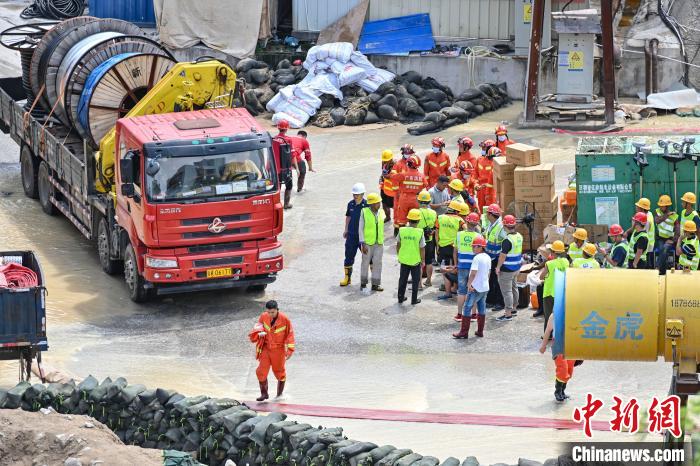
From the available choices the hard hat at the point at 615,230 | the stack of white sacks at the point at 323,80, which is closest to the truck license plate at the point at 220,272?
the hard hat at the point at 615,230

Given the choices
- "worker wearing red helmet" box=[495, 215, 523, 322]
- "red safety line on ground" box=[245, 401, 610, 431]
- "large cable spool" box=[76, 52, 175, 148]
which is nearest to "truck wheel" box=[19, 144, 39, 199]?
"large cable spool" box=[76, 52, 175, 148]

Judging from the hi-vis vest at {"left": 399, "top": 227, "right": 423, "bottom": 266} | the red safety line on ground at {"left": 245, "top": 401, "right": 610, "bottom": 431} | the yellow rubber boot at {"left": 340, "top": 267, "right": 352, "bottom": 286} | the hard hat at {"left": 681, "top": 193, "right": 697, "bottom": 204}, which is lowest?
the red safety line on ground at {"left": 245, "top": 401, "right": 610, "bottom": 431}

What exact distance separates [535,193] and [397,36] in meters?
12.9

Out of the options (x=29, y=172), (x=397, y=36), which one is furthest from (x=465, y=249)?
(x=397, y=36)

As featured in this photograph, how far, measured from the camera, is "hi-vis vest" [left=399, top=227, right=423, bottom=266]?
63.6ft

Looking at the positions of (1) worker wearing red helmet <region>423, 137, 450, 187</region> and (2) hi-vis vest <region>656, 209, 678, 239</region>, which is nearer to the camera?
(2) hi-vis vest <region>656, 209, 678, 239</region>

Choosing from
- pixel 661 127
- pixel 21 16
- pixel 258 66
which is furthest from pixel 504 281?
pixel 21 16

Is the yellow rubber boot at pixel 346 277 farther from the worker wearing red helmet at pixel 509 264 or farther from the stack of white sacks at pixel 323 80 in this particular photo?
the stack of white sacks at pixel 323 80

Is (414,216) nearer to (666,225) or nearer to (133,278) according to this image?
(666,225)

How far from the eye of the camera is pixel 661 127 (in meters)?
28.5

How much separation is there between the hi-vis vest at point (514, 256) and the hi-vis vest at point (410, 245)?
4.36ft

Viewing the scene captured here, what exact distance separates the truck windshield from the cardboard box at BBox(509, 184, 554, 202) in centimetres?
375

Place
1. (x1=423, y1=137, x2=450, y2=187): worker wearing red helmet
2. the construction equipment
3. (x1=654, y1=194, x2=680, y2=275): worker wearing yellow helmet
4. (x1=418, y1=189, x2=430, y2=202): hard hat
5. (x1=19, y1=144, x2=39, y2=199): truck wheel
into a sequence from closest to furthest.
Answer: (x1=654, y1=194, x2=680, y2=275): worker wearing yellow helmet → the construction equipment → (x1=418, y1=189, x2=430, y2=202): hard hat → (x1=423, y1=137, x2=450, y2=187): worker wearing red helmet → (x1=19, y1=144, x2=39, y2=199): truck wheel

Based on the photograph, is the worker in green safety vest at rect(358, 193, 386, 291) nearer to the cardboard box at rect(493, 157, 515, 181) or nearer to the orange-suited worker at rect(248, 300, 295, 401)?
the cardboard box at rect(493, 157, 515, 181)
